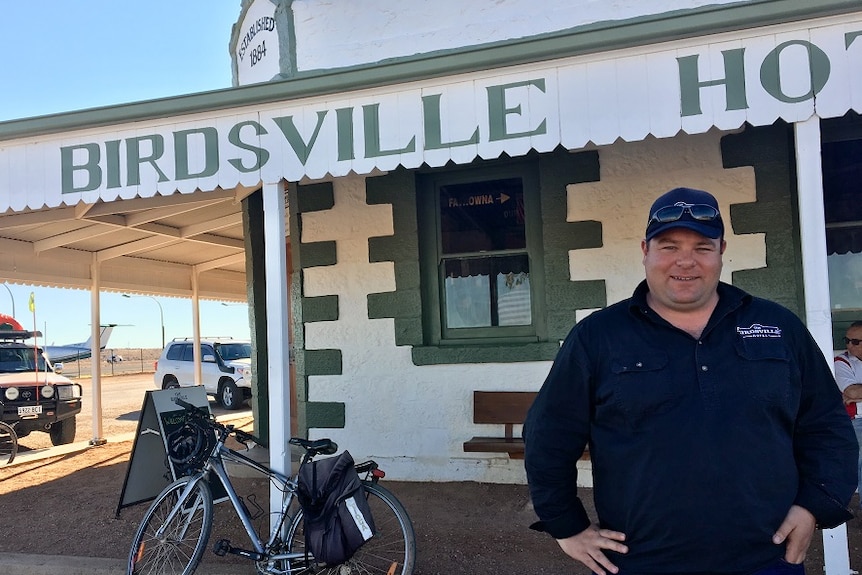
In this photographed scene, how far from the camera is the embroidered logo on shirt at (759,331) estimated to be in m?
1.78

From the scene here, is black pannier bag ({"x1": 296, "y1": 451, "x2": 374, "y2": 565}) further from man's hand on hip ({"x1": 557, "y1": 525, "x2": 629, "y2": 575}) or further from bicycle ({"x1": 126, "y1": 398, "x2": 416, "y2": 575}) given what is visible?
man's hand on hip ({"x1": 557, "y1": 525, "x2": 629, "y2": 575})

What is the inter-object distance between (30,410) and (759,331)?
9.30 meters

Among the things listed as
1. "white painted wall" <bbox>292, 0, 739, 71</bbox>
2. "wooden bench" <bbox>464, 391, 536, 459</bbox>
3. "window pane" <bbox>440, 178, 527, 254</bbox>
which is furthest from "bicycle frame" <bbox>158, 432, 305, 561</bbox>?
"white painted wall" <bbox>292, 0, 739, 71</bbox>

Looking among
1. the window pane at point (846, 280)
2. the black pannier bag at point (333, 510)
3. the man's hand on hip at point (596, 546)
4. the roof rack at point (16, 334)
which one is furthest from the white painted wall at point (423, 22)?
the roof rack at point (16, 334)

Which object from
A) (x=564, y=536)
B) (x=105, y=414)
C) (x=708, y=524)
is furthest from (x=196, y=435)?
(x=105, y=414)

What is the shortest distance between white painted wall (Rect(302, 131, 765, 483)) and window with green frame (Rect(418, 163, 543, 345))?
0.32m

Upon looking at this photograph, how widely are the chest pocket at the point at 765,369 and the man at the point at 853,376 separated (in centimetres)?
255

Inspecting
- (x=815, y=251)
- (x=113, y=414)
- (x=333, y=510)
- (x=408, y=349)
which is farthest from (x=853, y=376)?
(x=113, y=414)

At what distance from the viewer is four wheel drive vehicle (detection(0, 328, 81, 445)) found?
28.4ft

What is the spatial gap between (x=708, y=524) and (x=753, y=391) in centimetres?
35

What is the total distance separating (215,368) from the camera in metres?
16.3

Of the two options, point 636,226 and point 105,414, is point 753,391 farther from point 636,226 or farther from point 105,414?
point 105,414

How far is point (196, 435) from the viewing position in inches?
162

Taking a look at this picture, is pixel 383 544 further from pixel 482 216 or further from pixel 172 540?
pixel 482 216
